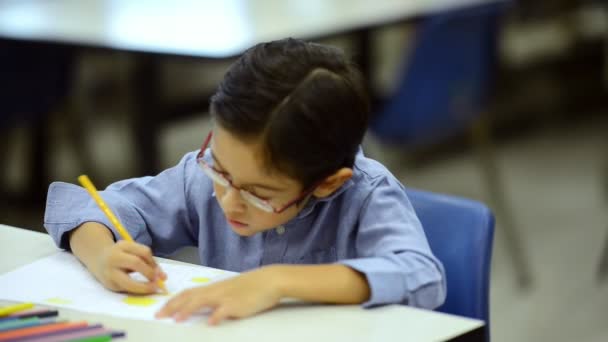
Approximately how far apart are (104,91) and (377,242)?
3.54 metres

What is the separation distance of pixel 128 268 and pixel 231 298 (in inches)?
6.9

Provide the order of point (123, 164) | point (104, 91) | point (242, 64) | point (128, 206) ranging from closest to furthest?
point (242, 64) < point (128, 206) < point (123, 164) < point (104, 91)

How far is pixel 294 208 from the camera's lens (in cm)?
→ 133

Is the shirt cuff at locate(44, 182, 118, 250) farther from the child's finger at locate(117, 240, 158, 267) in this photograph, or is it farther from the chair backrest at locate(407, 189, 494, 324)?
the chair backrest at locate(407, 189, 494, 324)

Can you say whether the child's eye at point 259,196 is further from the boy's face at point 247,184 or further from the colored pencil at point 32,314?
the colored pencil at point 32,314

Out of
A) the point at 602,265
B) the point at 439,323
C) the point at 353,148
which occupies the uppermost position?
the point at 353,148

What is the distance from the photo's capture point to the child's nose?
4.20 ft

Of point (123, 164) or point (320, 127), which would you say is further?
point (123, 164)

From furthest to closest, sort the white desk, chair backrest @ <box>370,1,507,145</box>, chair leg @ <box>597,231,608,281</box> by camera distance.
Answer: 1. chair leg @ <box>597,231,608,281</box>
2. chair backrest @ <box>370,1,507,145</box>
3. the white desk

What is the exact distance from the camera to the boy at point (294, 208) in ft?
3.93

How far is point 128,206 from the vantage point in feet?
4.88

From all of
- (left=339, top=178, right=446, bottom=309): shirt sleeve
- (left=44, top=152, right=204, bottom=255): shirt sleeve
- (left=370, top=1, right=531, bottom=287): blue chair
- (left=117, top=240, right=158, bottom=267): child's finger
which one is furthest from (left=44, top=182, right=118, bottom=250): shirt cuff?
(left=370, top=1, right=531, bottom=287): blue chair

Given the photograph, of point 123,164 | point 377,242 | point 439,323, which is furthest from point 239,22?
point 439,323

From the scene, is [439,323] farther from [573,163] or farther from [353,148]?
[573,163]
